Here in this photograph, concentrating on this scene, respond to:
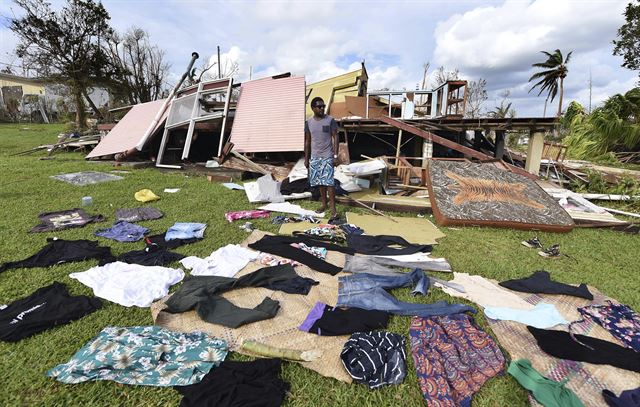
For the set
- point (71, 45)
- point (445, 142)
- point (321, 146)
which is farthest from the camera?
point (71, 45)

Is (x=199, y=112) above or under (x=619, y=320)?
above

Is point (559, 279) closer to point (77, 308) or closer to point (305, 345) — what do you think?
point (305, 345)

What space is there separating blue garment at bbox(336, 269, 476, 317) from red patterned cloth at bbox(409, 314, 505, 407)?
0.11 meters

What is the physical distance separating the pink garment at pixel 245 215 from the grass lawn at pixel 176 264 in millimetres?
176

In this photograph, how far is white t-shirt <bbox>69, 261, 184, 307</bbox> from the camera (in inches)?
108

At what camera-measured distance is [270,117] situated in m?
8.68

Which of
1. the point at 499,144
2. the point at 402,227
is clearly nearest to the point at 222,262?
the point at 402,227

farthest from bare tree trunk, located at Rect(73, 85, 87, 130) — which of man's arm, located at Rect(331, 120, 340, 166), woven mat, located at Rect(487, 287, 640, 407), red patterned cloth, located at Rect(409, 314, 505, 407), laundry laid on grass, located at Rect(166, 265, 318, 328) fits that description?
woven mat, located at Rect(487, 287, 640, 407)

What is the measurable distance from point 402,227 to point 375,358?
3.06 meters

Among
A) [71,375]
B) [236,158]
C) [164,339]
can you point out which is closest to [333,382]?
[164,339]

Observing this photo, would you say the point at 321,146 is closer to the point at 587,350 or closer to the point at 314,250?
the point at 314,250

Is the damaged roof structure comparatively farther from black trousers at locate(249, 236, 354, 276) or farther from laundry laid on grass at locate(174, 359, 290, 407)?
laundry laid on grass at locate(174, 359, 290, 407)

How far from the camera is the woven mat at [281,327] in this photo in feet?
7.09

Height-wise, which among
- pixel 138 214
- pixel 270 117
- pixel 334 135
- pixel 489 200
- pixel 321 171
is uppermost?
pixel 270 117
